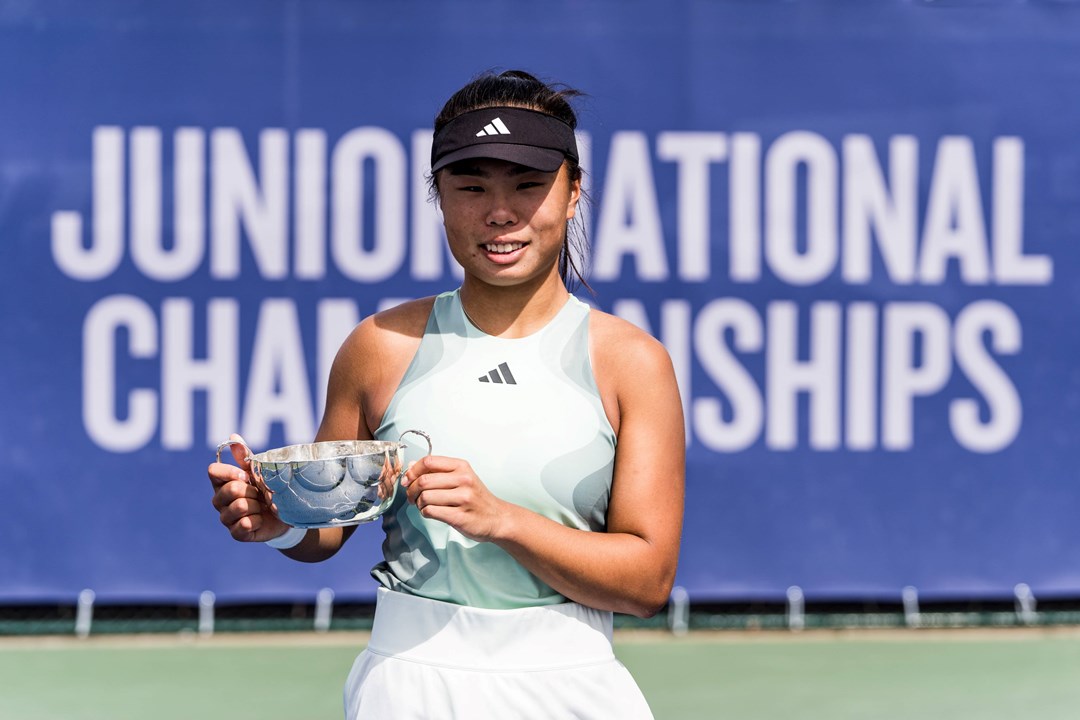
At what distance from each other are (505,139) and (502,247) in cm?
15

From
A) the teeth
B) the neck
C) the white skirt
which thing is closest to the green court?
the white skirt

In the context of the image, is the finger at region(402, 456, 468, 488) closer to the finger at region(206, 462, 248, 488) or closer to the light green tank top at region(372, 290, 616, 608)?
the light green tank top at region(372, 290, 616, 608)

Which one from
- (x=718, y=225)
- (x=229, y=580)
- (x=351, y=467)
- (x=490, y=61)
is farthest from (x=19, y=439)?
(x=351, y=467)

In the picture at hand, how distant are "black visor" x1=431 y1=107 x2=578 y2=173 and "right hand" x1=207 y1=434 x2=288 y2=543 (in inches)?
19.7

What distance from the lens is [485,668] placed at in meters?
2.11

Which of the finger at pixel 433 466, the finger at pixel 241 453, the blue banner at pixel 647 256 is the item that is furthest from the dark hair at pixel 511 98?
Answer: the blue banner at pixel 647 256

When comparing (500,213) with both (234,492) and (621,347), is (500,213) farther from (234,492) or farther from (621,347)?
(234,492)

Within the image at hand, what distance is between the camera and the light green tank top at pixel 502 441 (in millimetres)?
2100

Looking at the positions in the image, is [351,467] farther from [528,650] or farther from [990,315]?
[990,315]

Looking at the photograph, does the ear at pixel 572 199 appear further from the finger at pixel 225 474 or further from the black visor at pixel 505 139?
the finger at pixel 225 474

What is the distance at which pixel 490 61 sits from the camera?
19.3 feet

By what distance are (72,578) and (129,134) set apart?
1.71m

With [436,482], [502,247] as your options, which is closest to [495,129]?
[502,247]

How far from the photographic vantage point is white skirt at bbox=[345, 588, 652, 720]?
209 cm
